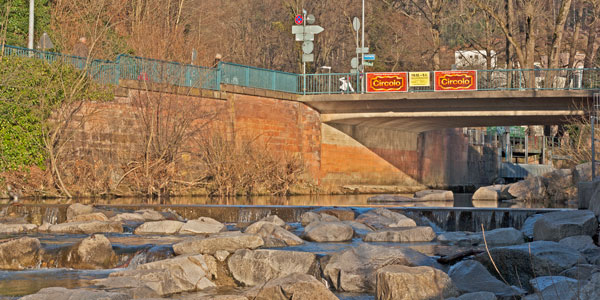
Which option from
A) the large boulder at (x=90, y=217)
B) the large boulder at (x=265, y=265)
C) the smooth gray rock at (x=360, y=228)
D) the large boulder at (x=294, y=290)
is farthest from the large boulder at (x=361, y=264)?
the large boulder at (x=90, y=217)

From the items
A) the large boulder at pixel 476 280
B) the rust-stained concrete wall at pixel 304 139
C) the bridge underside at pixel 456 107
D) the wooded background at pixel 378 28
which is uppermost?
the wooded background at pixel 378 28

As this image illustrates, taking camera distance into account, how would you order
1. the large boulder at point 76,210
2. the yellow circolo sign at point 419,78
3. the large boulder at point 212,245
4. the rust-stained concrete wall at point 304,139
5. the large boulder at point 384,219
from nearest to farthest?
the large boulder at point 212,245, the large boulder at point 384,219, the large boulder at point 76,210, the rust-stained concrete wall at point 304,139, the yellow circolo sign at point 419,78

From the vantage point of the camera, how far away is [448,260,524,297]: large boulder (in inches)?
314

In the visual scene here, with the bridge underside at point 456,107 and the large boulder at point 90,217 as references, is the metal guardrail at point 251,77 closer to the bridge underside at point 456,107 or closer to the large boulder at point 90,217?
the bridge underside at point 456,107

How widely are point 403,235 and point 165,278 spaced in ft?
17.9

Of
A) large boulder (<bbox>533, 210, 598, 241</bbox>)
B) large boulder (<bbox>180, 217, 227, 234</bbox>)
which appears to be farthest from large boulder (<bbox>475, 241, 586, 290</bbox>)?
large boulder (<bbox>180, 217, 227, 234</bbox>)

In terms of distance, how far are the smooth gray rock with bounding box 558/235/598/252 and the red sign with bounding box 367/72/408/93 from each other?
18075 millimetres

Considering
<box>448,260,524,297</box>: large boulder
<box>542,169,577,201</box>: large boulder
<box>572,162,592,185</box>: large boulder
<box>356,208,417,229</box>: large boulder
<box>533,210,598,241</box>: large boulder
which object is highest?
<box>572,162,592,185</box>: large boulder

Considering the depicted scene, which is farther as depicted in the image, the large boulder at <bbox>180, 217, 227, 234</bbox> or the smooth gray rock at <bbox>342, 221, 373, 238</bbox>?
the smooth gray rock at <bbox>342, 221, 373, 238</bbox>

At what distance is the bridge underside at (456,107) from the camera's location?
27391 millimetres

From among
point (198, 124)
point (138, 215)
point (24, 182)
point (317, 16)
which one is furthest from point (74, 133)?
point (317, 16)

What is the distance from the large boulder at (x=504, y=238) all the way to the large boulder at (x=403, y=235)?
4.01 feet

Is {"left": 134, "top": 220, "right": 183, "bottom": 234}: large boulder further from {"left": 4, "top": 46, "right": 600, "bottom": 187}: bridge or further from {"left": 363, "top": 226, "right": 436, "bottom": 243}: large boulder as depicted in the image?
{"left": 4, "top": 46, "right": 600, "bottom": 187}: bridge

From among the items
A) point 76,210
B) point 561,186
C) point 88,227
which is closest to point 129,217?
point 76,210
